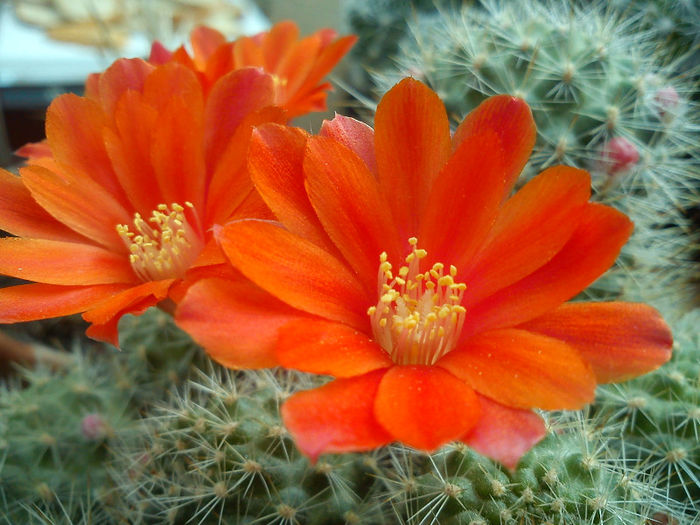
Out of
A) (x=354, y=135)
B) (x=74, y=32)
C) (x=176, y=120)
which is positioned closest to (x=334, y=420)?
(x=354, y=135)

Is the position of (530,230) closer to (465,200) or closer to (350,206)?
(465,200)

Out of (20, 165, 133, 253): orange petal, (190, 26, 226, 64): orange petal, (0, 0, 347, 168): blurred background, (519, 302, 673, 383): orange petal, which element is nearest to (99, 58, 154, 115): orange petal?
(20, 165, 133, 253): orange petal

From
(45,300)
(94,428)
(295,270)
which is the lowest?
(94,428)

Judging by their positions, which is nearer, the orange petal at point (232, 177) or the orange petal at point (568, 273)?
the orange petal at point (568, 273)

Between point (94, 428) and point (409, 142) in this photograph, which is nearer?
point (409, 142)

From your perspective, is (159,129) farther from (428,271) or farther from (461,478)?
(461,478)

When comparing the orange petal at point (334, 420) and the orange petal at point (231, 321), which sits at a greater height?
the orange petal at point (231, 321)

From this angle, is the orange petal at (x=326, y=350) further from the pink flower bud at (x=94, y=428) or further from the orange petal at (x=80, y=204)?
the pink flower bud at (x=94, y=428)

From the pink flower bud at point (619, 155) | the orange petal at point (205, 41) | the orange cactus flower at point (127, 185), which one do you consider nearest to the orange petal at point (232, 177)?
the orange cactus flower at point (127, 185)
